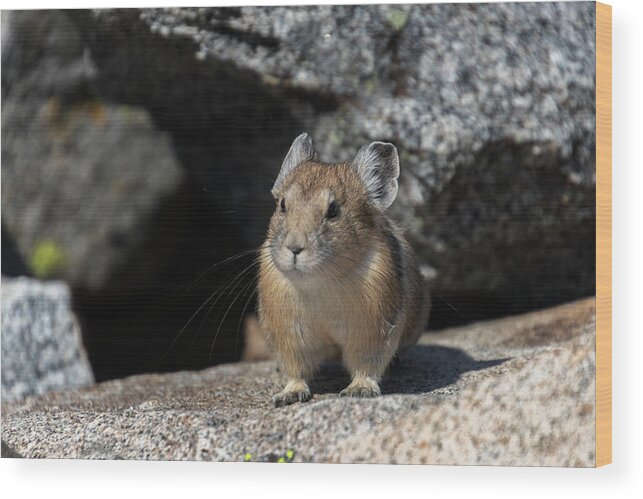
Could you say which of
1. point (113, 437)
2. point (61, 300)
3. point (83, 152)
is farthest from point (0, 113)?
point (113, 437)

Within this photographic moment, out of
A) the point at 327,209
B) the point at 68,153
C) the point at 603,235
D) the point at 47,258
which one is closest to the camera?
the point at 327,209

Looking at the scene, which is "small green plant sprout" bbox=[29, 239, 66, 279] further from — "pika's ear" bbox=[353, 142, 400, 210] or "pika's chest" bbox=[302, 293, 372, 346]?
"pika's ear" bbox=[353, 142, 400, 210]

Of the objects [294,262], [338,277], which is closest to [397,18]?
[338,277]

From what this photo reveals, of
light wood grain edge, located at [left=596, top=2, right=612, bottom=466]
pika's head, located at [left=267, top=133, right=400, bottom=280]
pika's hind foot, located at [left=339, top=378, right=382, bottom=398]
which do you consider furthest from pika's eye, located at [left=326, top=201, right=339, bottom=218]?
light wood grain edge, located at [left=596, top=2, right=612, bottom=466]

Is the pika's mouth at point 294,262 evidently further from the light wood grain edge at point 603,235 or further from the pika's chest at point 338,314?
the light wood grain edge at point 603,235

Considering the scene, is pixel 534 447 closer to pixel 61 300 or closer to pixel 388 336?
pixel 388 336

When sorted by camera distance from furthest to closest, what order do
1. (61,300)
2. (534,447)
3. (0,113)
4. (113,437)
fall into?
1. (61,300)
2. (0,113)
3. (113,437)
4. (534,447)

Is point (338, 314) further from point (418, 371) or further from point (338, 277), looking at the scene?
point (418, 371)
